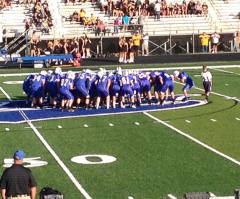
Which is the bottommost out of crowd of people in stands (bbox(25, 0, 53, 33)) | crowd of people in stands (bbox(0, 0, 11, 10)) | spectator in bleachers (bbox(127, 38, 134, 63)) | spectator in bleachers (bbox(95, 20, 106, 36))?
spectator in bleachers (bbox(127, 38, 134, 63))

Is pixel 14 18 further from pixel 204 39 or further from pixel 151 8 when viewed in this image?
pixel 204 39

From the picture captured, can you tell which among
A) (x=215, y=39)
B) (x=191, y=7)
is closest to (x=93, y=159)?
(x=215, y=39)

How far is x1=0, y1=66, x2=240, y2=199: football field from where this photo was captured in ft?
36.8

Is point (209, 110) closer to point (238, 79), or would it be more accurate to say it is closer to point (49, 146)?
point (49, 146)

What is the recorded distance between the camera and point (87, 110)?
63.8 feet

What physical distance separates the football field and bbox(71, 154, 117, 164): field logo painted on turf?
0.06ft

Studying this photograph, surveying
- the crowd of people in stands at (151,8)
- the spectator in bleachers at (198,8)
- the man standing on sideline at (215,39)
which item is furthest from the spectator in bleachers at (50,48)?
the spectator in bleachers at (198,8)

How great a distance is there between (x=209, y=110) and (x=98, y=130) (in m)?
3.92

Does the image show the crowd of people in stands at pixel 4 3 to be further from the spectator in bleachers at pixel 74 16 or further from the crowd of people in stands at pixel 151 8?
the crowd of people in stands at pixel 151 8

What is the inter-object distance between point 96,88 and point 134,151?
5.88 metres

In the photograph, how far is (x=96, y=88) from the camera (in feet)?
63.9

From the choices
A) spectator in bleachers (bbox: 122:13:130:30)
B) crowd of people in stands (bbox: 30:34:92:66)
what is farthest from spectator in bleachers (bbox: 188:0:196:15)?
crowd of people in stands (bbox: 30:34:92:66)

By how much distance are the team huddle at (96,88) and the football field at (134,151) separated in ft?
3.21

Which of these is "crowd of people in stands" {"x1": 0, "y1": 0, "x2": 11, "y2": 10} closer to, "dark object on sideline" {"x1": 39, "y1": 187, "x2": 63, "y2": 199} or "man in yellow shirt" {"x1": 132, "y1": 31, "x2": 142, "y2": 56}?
"man in yellow shirt" {"x1": 132, "y1": 31, "x2": 142, "y2": 56}
